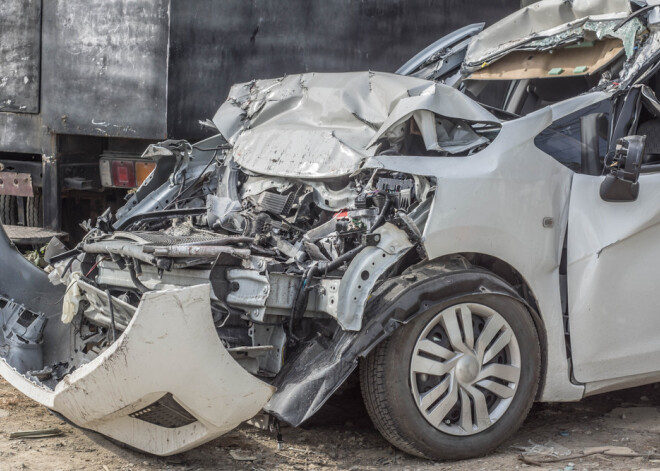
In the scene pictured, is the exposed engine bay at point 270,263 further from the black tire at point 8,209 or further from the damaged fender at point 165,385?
the black tire at point 8,209

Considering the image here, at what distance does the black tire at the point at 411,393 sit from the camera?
4066 mm

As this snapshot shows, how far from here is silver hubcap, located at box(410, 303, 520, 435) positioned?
4133 mm

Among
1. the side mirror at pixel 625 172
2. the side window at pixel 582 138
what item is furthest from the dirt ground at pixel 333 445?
the side window at pixel 582 138

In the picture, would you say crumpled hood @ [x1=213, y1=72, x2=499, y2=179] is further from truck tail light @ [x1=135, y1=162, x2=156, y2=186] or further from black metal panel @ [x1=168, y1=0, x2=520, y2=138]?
black metal panel @ [x1=168, y1=0, x2=520, y2=138]

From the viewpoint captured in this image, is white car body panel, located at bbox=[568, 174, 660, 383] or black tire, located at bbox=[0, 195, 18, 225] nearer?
white car body panel, located at bbox=[568, 174, 660, 383]

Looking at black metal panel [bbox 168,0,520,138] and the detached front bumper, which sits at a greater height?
black metal panel [bbox 168,0,520,138]

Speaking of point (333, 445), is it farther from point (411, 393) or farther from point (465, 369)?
point (465, 369)

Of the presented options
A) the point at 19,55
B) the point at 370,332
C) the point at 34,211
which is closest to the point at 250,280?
the point at 370,332

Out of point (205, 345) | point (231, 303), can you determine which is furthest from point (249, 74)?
point (205, 345)

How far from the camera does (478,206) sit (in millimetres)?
4133

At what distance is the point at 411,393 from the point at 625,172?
56.8 inches

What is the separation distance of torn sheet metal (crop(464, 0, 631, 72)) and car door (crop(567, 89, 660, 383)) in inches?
44.0

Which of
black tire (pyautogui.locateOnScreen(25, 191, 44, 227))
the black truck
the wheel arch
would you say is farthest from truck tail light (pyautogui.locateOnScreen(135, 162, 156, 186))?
the wheel arch

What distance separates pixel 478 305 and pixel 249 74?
4.12 metres
